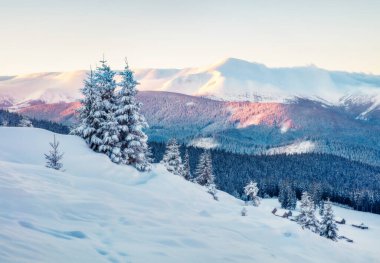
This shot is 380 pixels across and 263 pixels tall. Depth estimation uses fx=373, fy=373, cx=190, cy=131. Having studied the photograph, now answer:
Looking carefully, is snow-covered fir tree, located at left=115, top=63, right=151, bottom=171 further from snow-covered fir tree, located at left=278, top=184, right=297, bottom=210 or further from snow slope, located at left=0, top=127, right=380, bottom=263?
snow-covered fir tree, located at left=278, top=184, right=297, bottom=210

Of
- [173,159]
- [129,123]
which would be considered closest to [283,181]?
[173,159]

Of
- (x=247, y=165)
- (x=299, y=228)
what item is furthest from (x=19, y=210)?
(x=247, y=165)

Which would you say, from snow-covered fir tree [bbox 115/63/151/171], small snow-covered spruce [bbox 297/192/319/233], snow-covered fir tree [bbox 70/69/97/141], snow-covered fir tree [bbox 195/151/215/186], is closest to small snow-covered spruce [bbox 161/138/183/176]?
snow-covered fir tree [bbox 195/151/215/186]

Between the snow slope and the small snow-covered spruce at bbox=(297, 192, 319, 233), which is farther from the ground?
the snow slope

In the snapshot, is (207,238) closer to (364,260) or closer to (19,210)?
(19,210)

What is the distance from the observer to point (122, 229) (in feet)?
32.4

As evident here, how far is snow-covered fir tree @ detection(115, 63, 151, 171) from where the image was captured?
3052 centimetres

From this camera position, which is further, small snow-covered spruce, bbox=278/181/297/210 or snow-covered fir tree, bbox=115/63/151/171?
small snow-covered spruce, bbox=278/181/297/210

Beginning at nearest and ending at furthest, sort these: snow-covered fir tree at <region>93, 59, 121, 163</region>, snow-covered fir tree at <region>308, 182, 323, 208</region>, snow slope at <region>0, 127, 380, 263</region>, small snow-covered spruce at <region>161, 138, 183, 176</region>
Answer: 1. snow slope at <region>0, 127, 380, 263</region>
2. snow-covered fir tree at <region>93, 59, 121, 163</region>
3. small snow-covered spruce at <region>161, 138, 183, 176</region>
4. snow-covered fir tree at <region>308, 182, 323, 208</region>

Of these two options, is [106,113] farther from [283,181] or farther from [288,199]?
[283,181]

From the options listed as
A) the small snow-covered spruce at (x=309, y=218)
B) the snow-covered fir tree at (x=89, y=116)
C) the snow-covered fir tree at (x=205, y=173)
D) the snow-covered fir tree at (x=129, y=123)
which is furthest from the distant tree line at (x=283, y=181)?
the snow-covered fir tree at (x=129, y=123)

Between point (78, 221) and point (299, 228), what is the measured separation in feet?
27.9

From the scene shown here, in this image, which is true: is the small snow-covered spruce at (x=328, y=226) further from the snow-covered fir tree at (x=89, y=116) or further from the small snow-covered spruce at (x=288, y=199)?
the small snow-covered spruce at (x=288, y=199)

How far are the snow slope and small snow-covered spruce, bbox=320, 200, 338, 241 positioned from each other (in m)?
38.7
